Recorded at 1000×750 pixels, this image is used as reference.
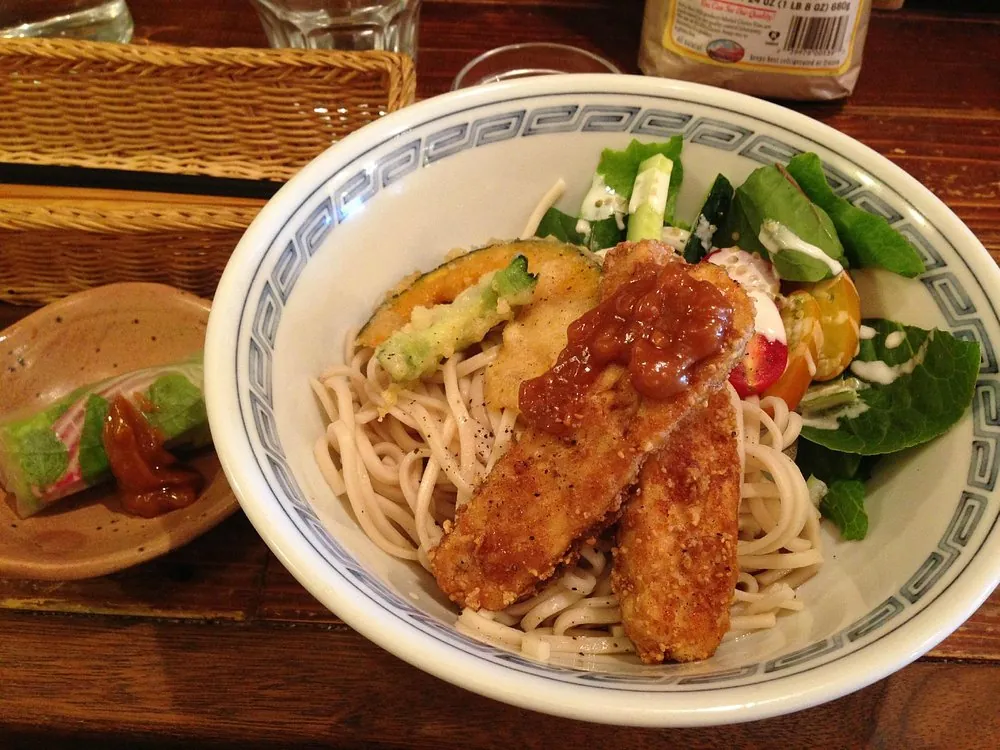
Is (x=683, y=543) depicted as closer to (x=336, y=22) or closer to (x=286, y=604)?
(x=286, y=604)

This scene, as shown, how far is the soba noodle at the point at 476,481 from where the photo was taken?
192cm

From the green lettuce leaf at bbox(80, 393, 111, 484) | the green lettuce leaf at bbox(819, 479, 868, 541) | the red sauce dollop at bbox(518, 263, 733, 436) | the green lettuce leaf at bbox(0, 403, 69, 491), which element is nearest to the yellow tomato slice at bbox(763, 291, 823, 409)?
the green lettuce leaf at bbox(819, 479, 868, 541)

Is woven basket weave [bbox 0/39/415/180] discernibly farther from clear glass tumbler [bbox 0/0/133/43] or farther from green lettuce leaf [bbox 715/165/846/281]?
green lettuce leaf [bbox 715/165/846/281]

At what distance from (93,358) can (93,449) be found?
565 millimetres

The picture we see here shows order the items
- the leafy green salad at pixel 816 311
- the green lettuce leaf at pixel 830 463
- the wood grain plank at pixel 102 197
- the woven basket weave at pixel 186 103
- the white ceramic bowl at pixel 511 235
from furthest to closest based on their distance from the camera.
→ 1. the woven basket weave at pixel 186 103
2. the wood grain plank at pixel 102 197
3. the green lettuce leaf at pixel 830 463
4. the leafy green salad at pixel 816 311
5. the white ceramic bowl at pixel 511 235

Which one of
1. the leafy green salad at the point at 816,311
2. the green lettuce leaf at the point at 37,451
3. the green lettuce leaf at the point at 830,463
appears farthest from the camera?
the green lettuce leaf at the point at 37,451

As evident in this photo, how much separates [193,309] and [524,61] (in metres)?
2.03

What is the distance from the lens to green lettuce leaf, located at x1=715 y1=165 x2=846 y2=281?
2.28 meters

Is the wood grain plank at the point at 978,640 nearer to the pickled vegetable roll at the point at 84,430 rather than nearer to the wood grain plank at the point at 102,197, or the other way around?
the pickled vegetable roll at the point at 84,430

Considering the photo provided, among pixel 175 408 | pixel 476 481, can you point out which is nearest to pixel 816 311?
pixel 476 481

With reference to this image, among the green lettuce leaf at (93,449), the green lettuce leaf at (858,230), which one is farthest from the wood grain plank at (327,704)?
the green lettuce leaf at (858,230)

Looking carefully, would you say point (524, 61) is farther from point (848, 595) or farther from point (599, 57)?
point (848, 595)

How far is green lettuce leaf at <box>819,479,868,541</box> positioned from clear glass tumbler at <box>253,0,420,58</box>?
278cm

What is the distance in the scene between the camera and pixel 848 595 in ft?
6.00
